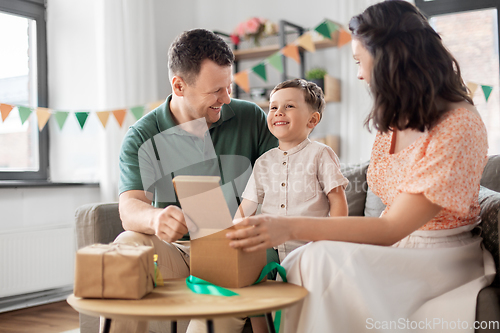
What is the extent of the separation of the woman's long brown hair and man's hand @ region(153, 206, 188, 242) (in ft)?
1.80

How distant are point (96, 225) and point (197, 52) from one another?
758 millimetres

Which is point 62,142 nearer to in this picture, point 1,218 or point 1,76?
point 1,76

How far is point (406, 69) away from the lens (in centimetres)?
118

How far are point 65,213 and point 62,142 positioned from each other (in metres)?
0.59

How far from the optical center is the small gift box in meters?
0.98

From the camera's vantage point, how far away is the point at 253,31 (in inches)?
153

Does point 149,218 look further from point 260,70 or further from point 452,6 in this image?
point 452,6

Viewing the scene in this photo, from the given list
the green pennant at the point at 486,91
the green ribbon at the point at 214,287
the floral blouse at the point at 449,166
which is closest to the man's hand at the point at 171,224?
the green ribbon at the point at 214,287

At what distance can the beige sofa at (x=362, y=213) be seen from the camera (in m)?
1.11

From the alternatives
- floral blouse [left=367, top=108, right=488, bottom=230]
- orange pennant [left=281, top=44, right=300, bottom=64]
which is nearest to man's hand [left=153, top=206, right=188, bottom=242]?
floral blouse [left=367, top=108, right=488, bottom=230]

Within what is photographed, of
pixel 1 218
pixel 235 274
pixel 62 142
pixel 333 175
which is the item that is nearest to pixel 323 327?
pixel 235 274

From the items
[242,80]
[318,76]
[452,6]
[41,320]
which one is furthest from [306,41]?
[41,320]

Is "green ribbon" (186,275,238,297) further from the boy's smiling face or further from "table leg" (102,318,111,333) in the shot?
the boy's smiling face

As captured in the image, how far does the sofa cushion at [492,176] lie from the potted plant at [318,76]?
6.09 ft
